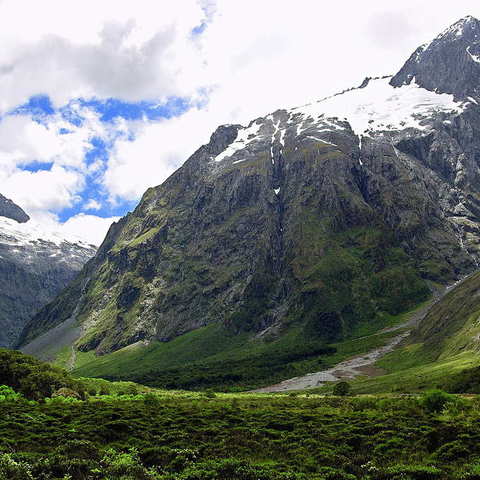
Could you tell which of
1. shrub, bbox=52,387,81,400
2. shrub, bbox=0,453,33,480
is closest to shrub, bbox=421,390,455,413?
shrub, bbox=0,453,33,480

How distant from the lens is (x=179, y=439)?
181ft

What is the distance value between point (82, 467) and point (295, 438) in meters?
22.1

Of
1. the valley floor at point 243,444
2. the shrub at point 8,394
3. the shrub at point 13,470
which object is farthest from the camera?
the shrub at point 8,394

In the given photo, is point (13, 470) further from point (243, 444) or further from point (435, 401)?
point (435, 401)

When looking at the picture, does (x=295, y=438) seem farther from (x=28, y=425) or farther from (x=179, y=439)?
(x=28, y=425)

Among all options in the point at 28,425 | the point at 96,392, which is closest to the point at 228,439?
the point at 28,425

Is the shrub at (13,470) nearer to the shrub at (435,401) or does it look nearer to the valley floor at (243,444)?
the valley floor at (243,444)

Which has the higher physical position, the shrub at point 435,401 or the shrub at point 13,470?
the shrub at point 13,470

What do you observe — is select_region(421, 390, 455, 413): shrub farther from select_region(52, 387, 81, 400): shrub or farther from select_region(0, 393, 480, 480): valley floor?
select_region(52, 387, 81, 400): shrub

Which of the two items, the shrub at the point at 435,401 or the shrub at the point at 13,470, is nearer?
the shrub at the point at 13,470

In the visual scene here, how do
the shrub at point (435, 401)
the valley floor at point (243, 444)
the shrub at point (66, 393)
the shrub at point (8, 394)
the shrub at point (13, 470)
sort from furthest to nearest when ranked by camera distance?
the shrub at point (66, 393), the shrub at point (8, 394), the shrub at point (435, 401), the valley floor at point (243, 444), the shrub at point (13, 470)

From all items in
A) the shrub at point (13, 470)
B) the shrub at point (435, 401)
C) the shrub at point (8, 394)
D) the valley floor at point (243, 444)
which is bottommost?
the shrub at point (435, 401)

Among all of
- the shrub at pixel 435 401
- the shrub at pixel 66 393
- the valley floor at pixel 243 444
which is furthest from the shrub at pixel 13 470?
the shrub at pixel 66 393

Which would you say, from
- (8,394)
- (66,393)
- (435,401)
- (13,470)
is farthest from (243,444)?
(66,393)
